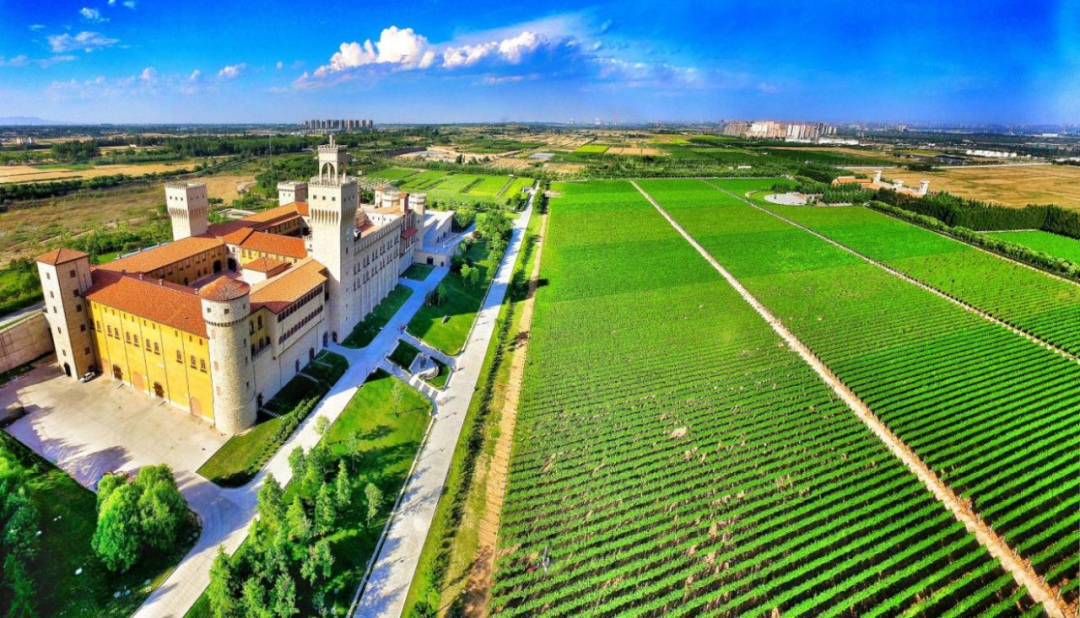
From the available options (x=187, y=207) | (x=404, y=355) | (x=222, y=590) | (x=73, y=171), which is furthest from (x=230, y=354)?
(x=73, y=171)

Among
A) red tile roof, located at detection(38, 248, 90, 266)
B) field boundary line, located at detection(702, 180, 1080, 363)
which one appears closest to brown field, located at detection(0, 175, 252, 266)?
red tile roof, located at detection(38, 248, 90, 266)

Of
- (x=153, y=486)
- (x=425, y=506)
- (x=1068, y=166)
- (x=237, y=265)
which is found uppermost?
(x=1068, y=166)

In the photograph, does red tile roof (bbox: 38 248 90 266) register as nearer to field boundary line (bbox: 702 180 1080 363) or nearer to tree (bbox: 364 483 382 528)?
tree (bbox: 364 483 382 528)

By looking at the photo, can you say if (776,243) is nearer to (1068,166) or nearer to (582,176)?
(582,176)

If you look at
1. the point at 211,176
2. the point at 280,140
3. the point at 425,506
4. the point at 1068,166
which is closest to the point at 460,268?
the point at 425,506

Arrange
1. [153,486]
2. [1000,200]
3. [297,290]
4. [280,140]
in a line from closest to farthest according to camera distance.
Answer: [153,486], [297,290], [1000,200], [280,140]

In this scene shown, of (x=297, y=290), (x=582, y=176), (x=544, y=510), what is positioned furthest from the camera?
(x=582, y=176)
